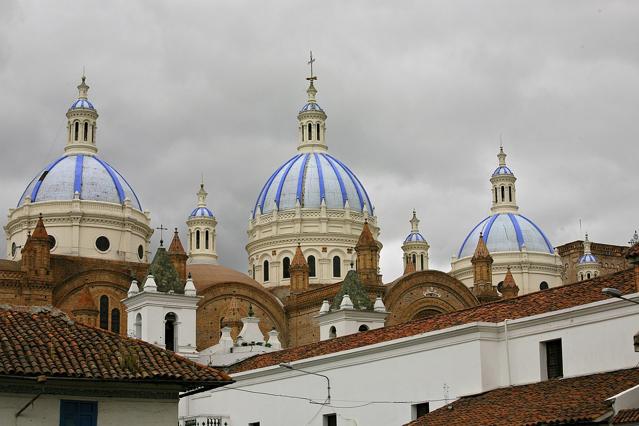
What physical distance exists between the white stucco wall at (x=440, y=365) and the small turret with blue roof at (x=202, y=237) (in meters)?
34.0

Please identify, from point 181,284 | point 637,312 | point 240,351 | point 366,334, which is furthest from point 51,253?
point 637,312

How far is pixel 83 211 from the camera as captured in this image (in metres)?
60.0

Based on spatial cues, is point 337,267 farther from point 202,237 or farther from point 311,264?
point 202,237

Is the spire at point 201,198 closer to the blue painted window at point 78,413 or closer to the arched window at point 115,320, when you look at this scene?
the arched window at point 115,320

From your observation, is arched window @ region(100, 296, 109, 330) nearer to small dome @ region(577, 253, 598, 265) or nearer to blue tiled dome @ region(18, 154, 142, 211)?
blue tiled dome @ region(18, 154, 142, 211)

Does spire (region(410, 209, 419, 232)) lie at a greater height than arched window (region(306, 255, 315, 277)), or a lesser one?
greater

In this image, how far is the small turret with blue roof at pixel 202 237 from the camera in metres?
71.9

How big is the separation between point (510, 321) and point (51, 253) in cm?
3424

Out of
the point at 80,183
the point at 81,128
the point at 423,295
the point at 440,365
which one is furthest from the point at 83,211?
the point at 440,365

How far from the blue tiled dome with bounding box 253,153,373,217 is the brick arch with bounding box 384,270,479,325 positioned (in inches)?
443

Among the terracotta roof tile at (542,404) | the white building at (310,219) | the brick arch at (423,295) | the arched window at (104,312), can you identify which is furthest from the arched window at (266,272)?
the terracotta roof tile at (542,404)

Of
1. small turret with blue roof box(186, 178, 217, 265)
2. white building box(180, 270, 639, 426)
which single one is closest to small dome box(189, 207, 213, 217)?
small turret with blue roof box(186, 178, 217, 265)

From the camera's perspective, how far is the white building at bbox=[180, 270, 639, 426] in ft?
88.9

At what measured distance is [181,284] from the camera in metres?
49.9
